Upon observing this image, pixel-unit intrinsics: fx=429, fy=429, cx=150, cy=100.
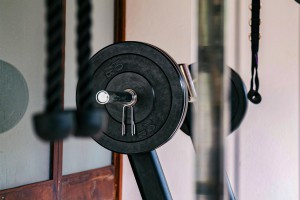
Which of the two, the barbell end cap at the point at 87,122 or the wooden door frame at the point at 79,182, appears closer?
the barbell end cap at the point at 87,122

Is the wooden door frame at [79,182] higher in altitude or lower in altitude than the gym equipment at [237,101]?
lower

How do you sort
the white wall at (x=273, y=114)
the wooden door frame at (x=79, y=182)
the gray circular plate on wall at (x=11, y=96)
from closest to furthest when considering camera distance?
the gray circular plate on wall at (x=11, y=96) < the wooden door frame at (x=79, y=182) < the white wall at (x=273, y=114)

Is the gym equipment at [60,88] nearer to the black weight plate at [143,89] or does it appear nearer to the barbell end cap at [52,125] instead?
the barbell end cap at [52,125]

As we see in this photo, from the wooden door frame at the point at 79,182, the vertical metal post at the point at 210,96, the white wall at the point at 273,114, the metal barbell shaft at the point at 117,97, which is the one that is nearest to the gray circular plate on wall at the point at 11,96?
the wooden door frame at the point at 79,182

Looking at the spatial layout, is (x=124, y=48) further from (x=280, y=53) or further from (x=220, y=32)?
(x=280, y=53)

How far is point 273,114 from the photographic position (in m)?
2.29

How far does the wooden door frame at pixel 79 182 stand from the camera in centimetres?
202

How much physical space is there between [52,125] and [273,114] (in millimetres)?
2171

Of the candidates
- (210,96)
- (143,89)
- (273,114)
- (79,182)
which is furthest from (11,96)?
(210,96)

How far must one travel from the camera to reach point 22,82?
6.50 feet

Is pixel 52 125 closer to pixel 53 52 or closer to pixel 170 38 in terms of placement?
pixel 53 52

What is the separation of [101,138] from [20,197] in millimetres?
914

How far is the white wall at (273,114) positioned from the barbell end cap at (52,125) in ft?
6.64

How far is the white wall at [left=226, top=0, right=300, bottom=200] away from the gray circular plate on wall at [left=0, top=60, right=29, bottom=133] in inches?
41.3
